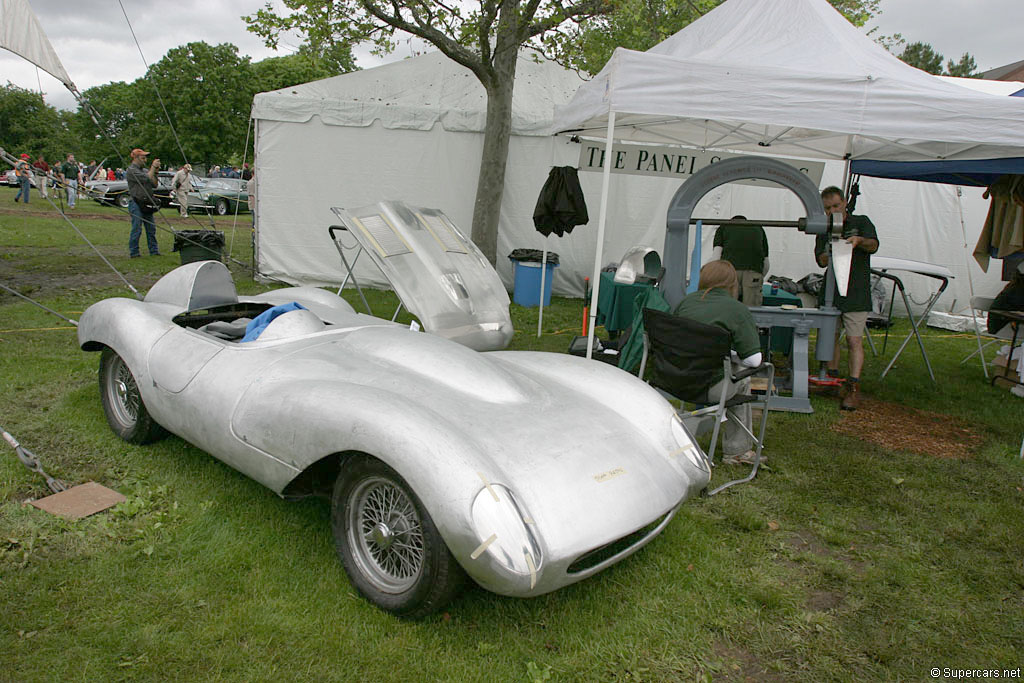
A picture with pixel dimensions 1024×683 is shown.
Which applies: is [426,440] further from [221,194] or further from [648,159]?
[221,194]

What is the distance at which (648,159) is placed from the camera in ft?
25.9

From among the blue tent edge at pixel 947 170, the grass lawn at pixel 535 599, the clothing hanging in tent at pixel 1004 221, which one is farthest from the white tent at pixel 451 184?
the grass lawn at pixel 535 599

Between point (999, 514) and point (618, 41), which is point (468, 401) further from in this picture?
point (618, 41)

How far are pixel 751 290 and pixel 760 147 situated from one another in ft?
7.58

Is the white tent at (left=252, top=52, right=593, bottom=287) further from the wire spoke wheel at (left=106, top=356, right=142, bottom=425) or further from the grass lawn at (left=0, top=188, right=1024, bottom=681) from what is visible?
the wire spoke wheel at (left=106, top=356, right=142, bottom=425)

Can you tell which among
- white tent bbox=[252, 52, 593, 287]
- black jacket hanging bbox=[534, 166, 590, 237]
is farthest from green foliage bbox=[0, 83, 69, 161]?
black jacket hanging bbox=[534, 166, 590, 237]

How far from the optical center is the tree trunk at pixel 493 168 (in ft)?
31.5

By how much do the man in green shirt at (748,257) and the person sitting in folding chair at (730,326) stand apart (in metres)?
2.51

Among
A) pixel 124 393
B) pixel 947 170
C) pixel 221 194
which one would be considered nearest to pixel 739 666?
pixel 124 393

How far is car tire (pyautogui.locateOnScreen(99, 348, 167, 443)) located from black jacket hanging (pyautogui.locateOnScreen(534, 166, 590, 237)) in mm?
4660

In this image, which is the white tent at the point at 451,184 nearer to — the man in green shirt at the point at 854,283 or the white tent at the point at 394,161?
the white tent at the point at 394,161

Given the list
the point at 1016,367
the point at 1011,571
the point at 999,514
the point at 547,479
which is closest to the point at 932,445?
the point at 999,514

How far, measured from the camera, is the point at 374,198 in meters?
10.5

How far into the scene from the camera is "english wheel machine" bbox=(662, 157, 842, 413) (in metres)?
5.44
